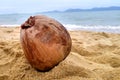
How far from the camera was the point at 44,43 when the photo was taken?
200cm

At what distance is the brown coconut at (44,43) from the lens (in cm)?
200

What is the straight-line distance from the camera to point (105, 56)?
116 inches

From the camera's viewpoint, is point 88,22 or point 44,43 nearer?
point 44,43

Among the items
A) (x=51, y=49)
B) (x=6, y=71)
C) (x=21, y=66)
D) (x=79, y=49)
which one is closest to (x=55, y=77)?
(x=51, y=49)

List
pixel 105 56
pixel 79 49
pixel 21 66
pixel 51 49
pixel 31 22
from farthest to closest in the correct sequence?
pixel 79 49, pixel 105 56, pixel 21 66, pixel 31 22, pixel 51 49

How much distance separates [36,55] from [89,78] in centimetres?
55

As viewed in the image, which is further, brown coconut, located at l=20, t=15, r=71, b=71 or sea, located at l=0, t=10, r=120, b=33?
sea, located at l=0, t=10, r=120, b=33

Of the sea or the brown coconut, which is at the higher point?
the brown coconut

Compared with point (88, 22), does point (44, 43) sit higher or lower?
higher

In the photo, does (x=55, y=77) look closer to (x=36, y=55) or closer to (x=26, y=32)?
(x=36, y=55)

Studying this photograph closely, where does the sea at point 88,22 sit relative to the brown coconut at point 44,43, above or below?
below

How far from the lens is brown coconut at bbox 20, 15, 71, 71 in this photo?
2.00m

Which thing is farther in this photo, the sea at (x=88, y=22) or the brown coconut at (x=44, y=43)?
the sea at (x=88, y=22)

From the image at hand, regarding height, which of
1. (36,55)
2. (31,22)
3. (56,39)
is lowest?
(36,55)
